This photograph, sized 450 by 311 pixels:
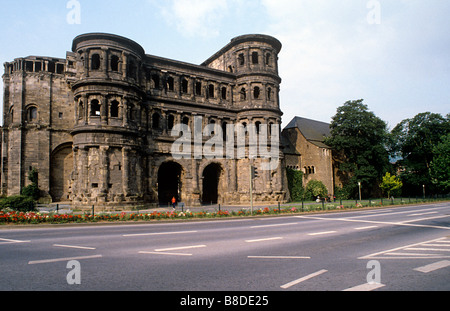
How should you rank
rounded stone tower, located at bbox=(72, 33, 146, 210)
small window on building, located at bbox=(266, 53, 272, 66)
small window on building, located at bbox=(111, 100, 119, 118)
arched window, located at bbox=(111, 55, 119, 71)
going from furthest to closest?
1. small window on building, located at bbox=(266, 53, 272, 66)
2. arched window, located at bbox=(111, 55, 119, 71)
3. small window on building, located at bbox=(111, 100, 119, 118)
4. rounded stone tower, located at bbox=(72, 33, 146, 210)

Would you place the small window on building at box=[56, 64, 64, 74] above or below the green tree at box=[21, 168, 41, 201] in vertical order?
above

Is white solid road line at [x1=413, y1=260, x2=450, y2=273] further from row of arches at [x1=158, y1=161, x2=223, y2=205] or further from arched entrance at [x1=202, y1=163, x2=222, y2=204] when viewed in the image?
arched entrance at [x1=202, y1=163, x2=222, y2=204]

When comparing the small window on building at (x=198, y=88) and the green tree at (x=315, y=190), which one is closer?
the small window on building at (x=198, y=88)

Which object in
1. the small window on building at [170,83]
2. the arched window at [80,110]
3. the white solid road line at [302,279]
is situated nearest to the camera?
the white solid road line at [302,279]

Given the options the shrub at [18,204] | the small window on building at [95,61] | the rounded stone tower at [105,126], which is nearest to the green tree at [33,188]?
the rounded stone tower at [105,126]

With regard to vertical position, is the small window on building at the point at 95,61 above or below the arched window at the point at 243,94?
above

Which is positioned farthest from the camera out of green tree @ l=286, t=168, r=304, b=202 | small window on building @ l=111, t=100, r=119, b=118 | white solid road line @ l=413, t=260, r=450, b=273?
green tree @ l=286, t=168, r=304, b=202

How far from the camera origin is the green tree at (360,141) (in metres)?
41.7

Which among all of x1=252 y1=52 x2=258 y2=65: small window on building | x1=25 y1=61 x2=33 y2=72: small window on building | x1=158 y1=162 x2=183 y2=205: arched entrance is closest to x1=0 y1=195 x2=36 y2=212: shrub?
x1=158 y1=162 x2=183 y2=205: arched entrance

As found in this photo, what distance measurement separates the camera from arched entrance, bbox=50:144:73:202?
2962cm

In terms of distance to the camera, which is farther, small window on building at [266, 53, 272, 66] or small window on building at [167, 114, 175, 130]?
small window on building at [266, 53, 272, 66]

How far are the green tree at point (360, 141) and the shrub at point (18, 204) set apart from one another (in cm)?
3966

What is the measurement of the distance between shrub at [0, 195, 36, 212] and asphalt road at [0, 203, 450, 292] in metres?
9.11

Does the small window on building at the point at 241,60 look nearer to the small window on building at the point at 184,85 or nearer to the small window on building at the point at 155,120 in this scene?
the small window on building at the point at 184,85
